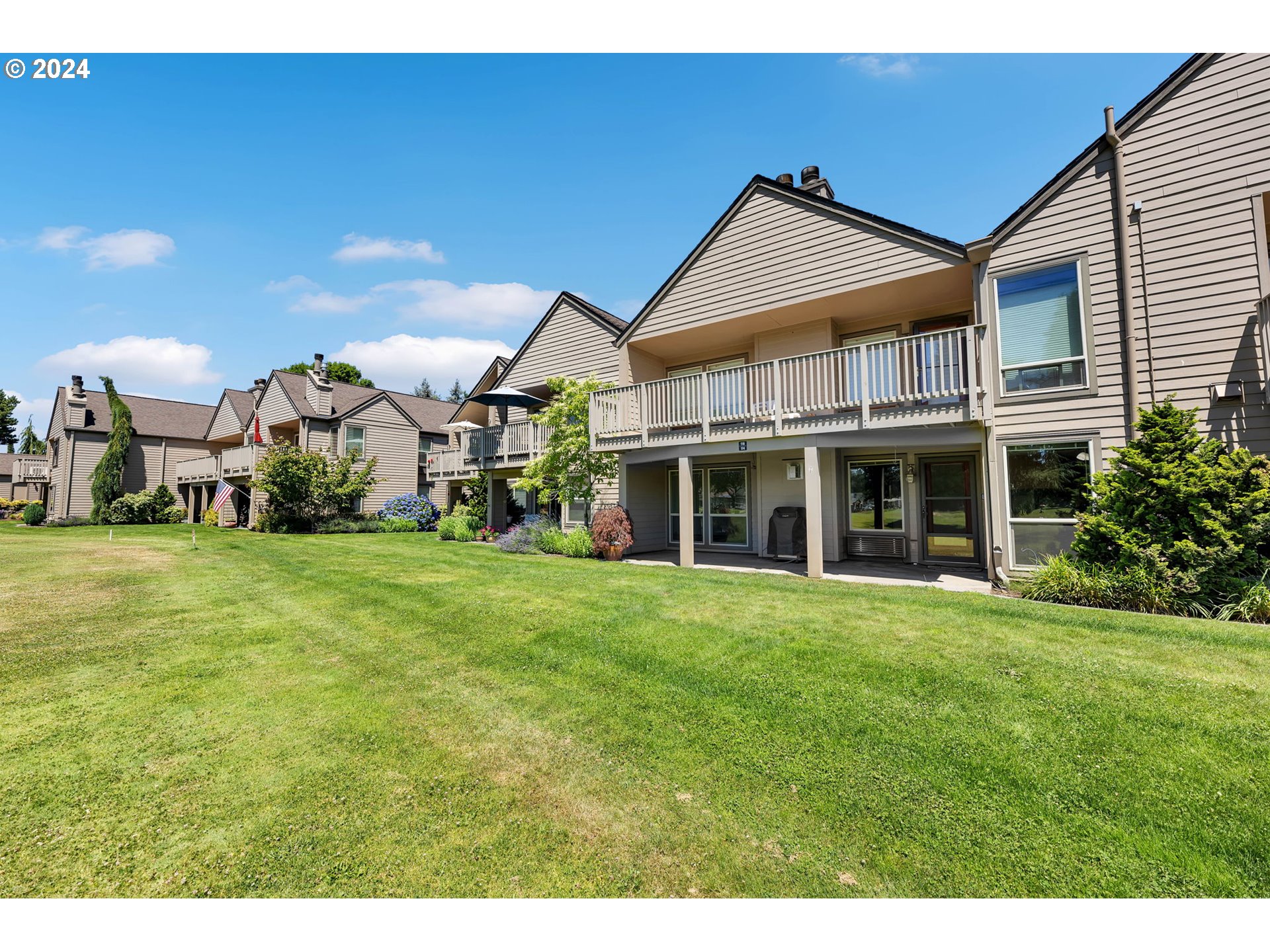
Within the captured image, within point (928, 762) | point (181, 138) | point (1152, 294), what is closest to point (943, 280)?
point (1152, 294)

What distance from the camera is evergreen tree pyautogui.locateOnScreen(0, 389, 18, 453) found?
58344 mm

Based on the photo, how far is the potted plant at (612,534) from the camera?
12.2 meters

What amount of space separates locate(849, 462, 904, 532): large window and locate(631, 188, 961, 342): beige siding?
4.14 meters

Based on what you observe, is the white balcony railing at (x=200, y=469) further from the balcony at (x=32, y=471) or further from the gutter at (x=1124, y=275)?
the gutter at (x=1124, y=275)

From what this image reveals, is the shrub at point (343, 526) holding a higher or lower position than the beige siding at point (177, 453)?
lower

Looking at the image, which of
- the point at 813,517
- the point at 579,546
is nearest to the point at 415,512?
the point at 579,546

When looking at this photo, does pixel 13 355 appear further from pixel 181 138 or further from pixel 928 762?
pixel 928 762

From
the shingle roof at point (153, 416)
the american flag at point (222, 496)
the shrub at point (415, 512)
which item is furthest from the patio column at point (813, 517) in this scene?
the shingle roof at point (153, 416)

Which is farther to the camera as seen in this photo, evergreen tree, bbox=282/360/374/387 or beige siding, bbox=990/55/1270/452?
evergreen tree, bbox=282/360/374/387

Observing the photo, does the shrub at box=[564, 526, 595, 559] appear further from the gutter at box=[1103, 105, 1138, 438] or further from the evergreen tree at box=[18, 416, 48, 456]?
the evergreen tree at box=[18, 416, 48, 456]

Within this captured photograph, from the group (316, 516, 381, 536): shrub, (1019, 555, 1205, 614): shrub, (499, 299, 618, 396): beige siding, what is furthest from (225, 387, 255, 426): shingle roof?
(1019, 555, 1205, 614): shrub

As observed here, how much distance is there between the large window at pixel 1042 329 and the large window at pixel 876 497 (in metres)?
3.48

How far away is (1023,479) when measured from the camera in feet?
28.3
